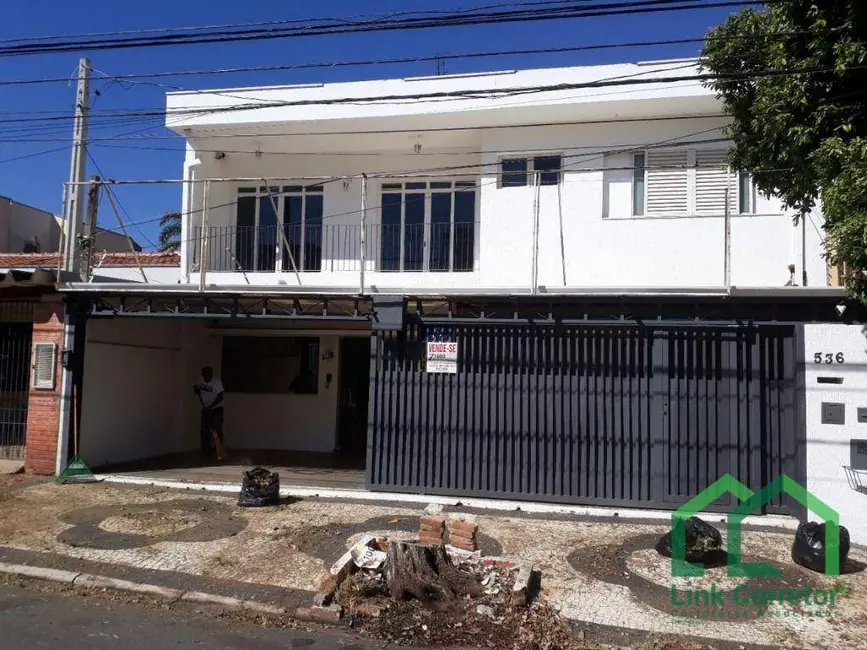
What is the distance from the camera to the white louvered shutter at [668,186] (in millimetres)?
11680

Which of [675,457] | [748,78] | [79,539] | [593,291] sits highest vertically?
[748,78]

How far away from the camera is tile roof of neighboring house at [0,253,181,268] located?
14.5 m

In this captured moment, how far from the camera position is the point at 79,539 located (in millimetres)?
7379

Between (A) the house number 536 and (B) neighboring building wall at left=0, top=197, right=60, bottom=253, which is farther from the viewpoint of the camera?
(B) neighboring building wall at left=0, top=197, right=60, bottom=253

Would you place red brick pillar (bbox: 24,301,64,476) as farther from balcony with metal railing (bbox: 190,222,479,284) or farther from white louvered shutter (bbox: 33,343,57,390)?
balcony with metal railing (bbox: 190,222,479,284)

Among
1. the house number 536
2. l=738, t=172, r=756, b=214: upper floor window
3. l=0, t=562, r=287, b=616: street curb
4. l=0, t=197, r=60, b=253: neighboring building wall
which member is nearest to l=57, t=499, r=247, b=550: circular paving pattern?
l=0, t=562, r=287, b=616: street curb

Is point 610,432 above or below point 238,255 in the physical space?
below

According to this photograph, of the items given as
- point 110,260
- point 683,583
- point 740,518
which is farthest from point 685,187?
point 110,260

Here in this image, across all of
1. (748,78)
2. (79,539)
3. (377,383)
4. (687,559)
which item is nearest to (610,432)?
(687,559)

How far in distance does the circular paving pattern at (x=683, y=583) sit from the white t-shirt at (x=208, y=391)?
7740 mm

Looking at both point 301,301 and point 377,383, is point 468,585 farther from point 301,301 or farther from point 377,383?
point 301,301

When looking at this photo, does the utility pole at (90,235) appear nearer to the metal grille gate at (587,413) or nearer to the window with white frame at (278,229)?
the window with white frame at (278,229)

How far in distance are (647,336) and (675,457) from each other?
4.99 feet

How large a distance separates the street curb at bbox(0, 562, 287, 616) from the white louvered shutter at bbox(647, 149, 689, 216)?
8907 mm
